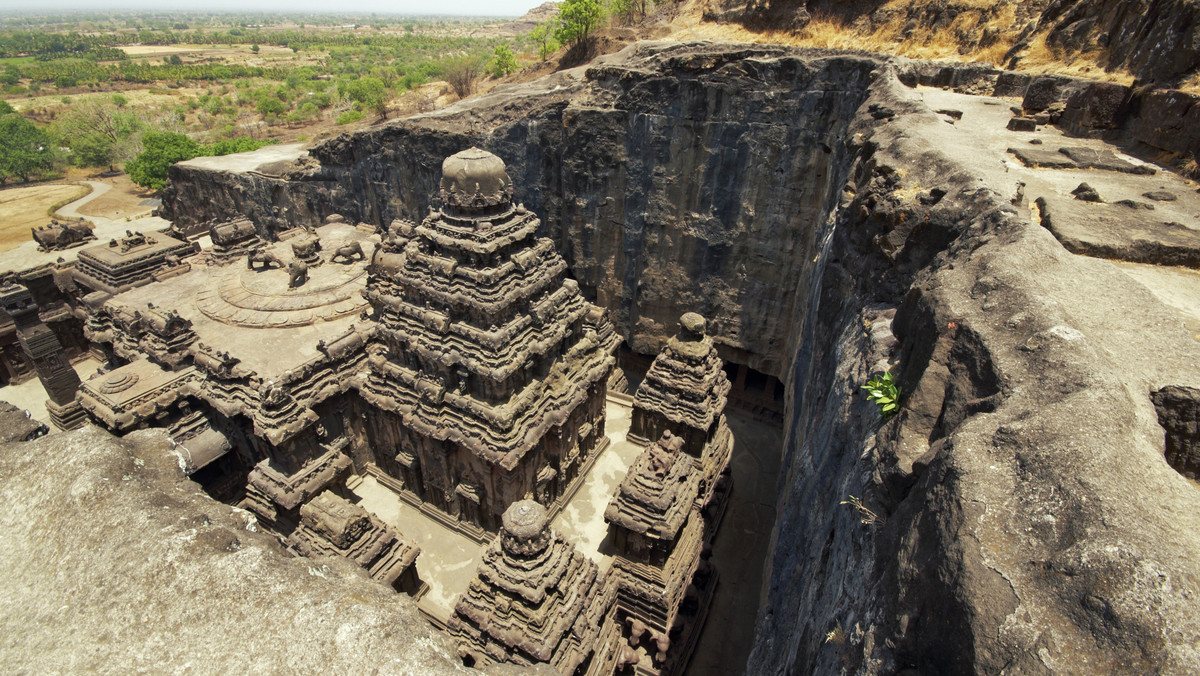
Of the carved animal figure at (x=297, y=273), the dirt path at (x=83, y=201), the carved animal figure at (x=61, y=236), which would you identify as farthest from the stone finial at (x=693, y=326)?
the dirt path at (x=83, y=201)

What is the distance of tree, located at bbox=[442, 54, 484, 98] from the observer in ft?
150

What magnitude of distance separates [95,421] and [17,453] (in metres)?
15.9

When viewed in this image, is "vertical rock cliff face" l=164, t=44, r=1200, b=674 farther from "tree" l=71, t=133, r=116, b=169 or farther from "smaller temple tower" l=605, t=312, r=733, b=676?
"tree" l=71, t=133, r=116, b=169

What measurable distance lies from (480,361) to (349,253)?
12397 mm

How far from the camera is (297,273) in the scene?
2100 cm

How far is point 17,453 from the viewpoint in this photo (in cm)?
469

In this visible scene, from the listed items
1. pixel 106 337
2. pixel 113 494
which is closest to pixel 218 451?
pixel 106 337

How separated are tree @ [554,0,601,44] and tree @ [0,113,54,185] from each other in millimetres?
56512

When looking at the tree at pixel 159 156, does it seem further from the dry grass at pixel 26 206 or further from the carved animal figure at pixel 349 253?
the carved animal figure at pixel 349 253

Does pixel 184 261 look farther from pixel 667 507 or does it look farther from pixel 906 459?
pixel 906 459

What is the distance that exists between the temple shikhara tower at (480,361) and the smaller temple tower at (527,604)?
374 centimetres

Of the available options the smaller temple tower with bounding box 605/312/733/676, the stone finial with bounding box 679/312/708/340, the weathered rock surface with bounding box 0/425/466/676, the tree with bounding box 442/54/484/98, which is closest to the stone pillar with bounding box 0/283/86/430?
the smaller temple tower with bounding box 605/312/733/676

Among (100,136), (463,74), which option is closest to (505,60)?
(463,74)

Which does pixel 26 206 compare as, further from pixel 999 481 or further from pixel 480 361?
pixel 999 481
